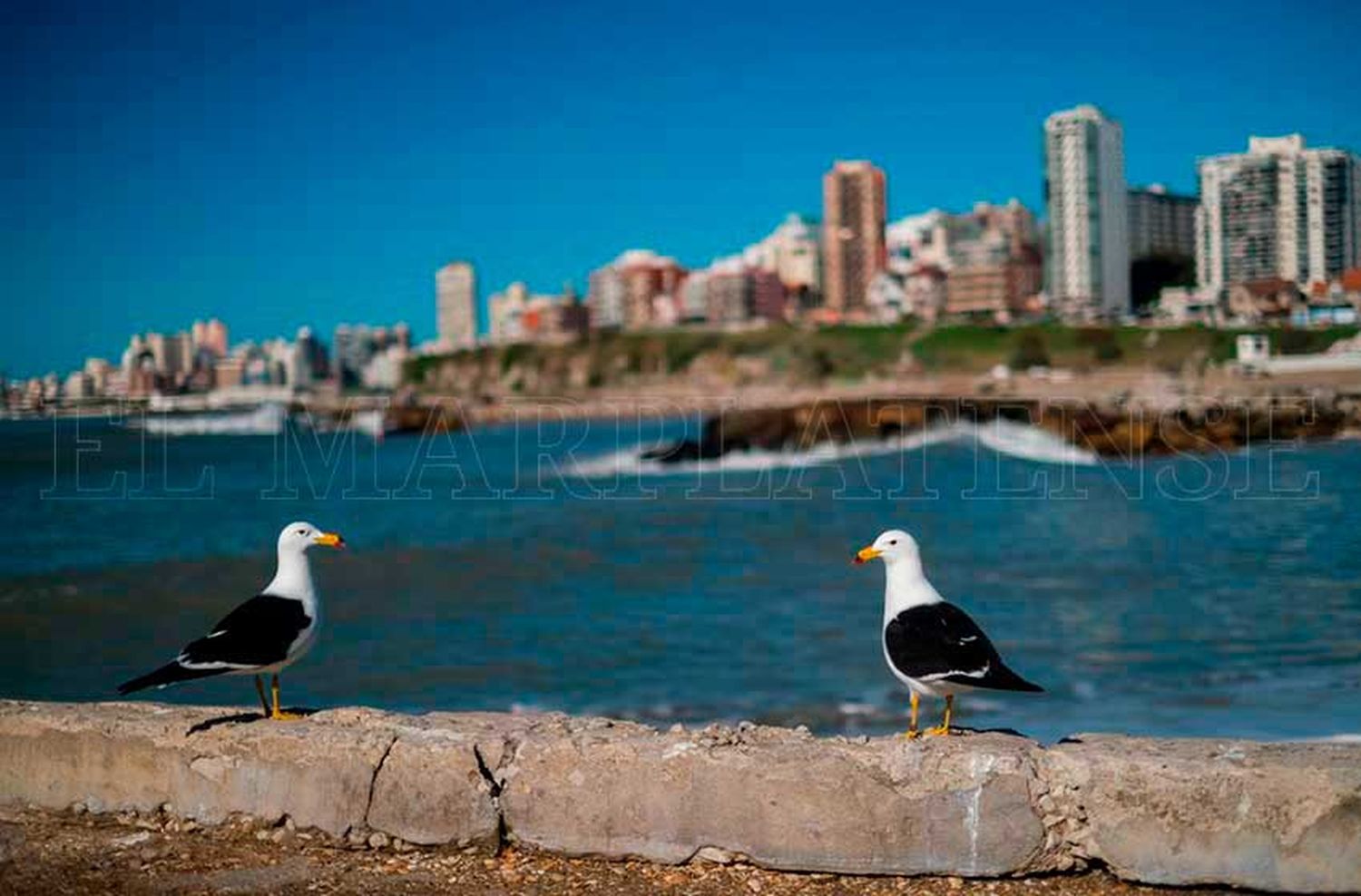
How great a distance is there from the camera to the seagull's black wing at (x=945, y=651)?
413 cm

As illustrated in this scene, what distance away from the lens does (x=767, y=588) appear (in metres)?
13.6

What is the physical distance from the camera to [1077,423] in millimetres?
41500

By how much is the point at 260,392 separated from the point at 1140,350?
44400 millimetres

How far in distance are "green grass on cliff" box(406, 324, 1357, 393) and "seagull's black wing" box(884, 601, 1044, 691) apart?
38443 mm

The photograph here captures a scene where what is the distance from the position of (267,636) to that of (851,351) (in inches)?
4091

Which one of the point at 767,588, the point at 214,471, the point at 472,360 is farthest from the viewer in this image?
the point at 472,360

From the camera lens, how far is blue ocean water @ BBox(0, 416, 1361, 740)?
28.5 ft

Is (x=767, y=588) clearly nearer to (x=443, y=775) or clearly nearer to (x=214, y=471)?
(x=443, y=775)

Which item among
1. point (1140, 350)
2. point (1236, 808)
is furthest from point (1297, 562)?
point (1140, 350)

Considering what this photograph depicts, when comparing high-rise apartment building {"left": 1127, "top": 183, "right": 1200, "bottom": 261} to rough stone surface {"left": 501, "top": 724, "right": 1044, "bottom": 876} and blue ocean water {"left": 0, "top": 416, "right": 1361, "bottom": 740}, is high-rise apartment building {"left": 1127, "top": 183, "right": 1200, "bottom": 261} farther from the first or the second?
rough stone surface {"left": 501, "top": 724, "right": 1044, "bottom": 876}

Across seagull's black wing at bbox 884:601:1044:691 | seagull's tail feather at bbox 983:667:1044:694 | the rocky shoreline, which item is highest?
the rocky shoreline

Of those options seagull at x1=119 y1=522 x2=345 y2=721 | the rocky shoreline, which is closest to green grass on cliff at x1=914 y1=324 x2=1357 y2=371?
the rocky shoreline

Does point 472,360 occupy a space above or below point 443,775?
above

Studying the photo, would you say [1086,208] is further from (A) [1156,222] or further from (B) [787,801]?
(B) [787,801]
